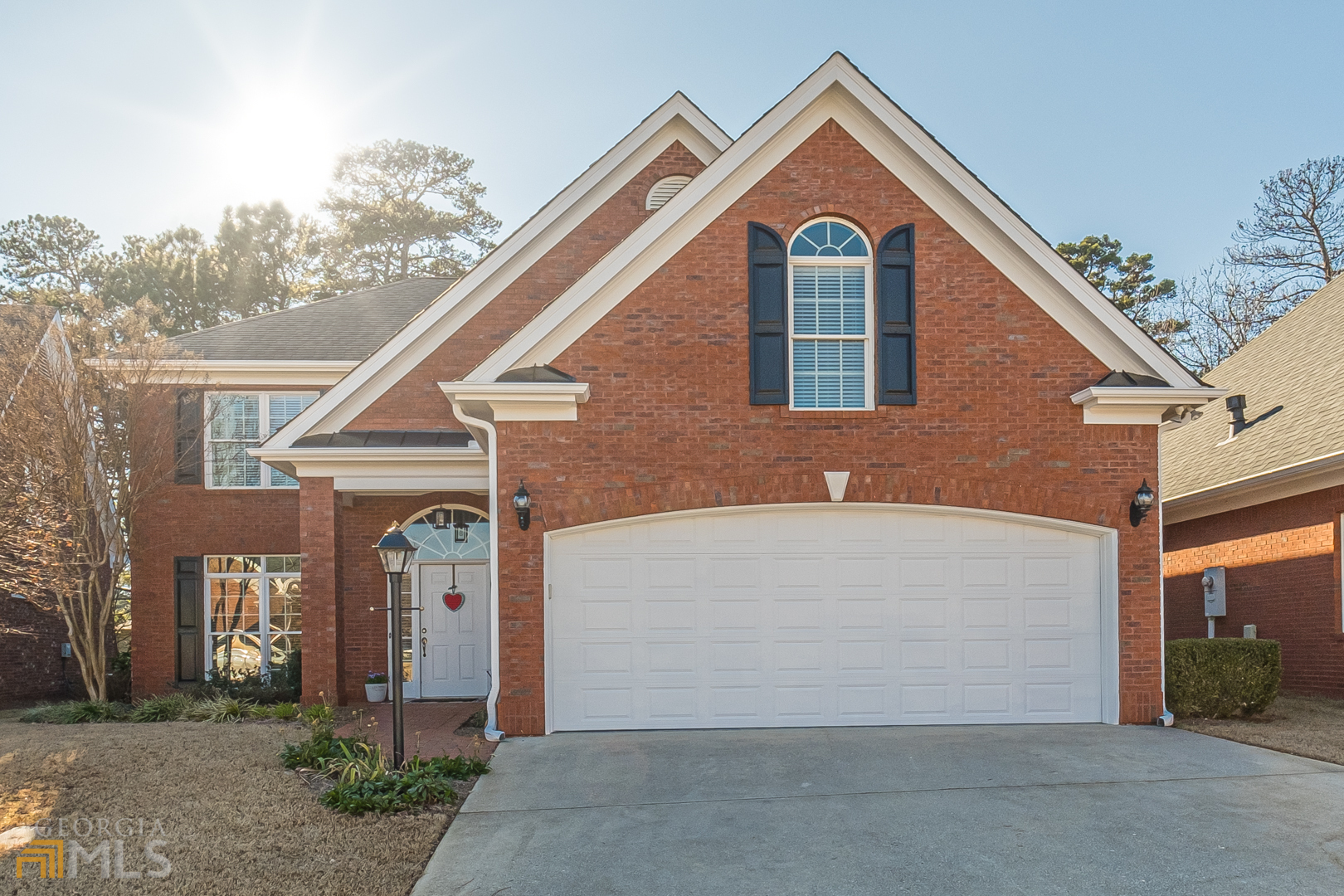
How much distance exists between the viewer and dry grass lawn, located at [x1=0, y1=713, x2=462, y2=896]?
19.6 ft

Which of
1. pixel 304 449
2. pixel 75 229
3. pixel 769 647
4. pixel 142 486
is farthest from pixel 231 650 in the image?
pixel 75 229

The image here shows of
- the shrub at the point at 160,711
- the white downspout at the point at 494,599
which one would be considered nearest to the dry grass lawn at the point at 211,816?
the shrub at the point at 160,711

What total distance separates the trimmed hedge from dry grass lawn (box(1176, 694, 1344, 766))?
0.63 ft

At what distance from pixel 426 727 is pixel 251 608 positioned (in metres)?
6.18

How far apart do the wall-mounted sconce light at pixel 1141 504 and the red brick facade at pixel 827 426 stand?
0.11m

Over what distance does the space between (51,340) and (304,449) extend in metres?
5.85

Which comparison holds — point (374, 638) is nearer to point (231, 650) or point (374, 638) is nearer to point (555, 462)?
point (231, 650)

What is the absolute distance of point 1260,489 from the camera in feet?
45.2

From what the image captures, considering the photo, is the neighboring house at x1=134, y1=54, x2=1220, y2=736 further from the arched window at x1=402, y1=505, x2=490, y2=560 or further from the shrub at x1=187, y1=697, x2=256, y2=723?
the arched window at x1=402, y1=505, x2=490, y2=560

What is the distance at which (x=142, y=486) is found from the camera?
595 inches

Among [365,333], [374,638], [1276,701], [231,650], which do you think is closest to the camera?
[1276,701]

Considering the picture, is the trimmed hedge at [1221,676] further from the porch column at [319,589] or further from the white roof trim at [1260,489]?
the porch column at [319,589]

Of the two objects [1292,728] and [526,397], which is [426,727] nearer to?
[526,397]

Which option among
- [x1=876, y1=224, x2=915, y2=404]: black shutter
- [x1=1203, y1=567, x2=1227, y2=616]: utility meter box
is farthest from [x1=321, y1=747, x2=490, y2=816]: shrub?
[x1=1203, y1=567, x2=1227, y2=616]: utility meter box
